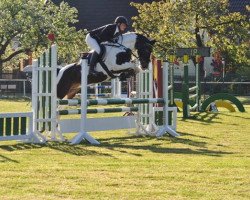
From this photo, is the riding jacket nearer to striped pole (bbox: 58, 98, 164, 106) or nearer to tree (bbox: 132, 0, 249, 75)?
striped pole (bbox: 58, 98, 164, 106)

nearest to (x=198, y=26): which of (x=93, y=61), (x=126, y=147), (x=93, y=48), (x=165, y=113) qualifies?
(x=165, y=113)

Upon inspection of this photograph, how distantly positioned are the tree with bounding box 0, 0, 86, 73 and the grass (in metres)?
25.3

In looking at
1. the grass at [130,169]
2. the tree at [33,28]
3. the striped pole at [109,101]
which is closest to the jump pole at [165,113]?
the striped pole at [109,101]

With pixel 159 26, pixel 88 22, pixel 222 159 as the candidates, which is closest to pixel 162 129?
pixel 222 159

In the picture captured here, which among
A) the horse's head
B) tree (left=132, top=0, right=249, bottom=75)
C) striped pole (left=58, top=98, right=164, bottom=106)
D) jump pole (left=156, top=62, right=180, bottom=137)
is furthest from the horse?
tree (left=132, top=0, right=249, bottom=75)

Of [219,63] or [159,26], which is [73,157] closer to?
[159,26]

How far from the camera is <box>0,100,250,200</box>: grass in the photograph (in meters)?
5.54

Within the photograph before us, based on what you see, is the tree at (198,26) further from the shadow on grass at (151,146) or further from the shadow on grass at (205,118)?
the shadow on grass at (151,146)

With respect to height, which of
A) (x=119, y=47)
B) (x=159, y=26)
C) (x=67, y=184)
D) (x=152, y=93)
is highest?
(x=159, y=26)

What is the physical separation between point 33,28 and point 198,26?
9572mm

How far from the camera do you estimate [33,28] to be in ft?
117

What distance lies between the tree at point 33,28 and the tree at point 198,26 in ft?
20.8

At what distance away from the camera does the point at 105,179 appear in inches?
245

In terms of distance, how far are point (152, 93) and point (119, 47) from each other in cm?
107
